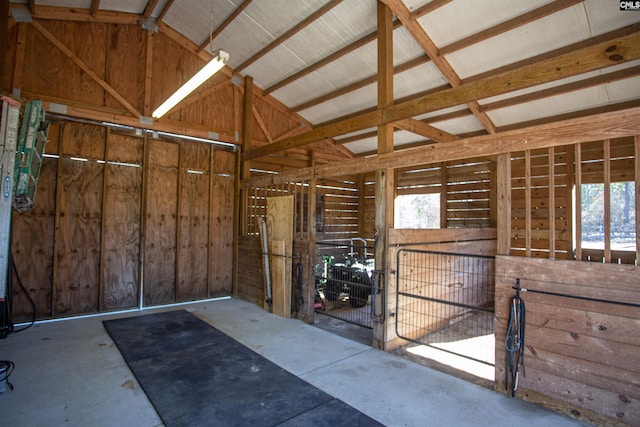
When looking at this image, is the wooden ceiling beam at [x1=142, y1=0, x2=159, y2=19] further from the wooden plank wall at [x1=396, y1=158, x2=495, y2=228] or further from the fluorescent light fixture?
the wooden plank wall at [x1=396, y1=158, x2=495, y2=228]

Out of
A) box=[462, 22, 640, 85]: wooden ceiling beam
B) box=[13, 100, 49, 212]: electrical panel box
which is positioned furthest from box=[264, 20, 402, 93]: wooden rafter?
box=[13, 100, 49, 212]: electrical panel box

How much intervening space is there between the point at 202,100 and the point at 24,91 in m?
2.56

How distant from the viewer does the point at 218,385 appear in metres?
2.89

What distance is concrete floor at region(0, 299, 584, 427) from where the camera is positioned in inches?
95.4

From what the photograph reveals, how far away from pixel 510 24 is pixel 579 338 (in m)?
3.54

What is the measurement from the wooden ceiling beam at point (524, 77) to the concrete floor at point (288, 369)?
2.67 metres

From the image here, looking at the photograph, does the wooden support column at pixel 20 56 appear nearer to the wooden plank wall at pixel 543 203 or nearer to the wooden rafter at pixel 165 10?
the wooden rafter at pixel 165 10

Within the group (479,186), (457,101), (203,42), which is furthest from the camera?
(479,186)

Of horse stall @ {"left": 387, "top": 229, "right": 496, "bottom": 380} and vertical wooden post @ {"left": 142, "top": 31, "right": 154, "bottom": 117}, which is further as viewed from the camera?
vertical wooden post @ {"left": 142, "top": 31, "right": 154, "bottom": 117}

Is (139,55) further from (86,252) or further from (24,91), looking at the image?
(86,252)

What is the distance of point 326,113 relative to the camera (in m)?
7.30

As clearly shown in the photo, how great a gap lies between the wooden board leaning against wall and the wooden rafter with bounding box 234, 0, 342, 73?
69.2 inches

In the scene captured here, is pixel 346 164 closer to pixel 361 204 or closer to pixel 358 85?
pixel 358 85

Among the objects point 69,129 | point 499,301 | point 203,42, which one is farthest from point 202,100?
point 499,301
